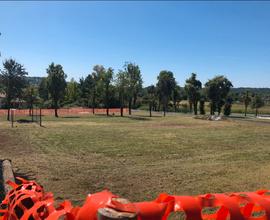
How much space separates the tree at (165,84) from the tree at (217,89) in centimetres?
1464

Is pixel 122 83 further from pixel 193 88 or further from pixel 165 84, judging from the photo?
pixel 165 84

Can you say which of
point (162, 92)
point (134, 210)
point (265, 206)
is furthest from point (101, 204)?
point (162, 92)

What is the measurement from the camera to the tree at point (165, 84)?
69625 mm

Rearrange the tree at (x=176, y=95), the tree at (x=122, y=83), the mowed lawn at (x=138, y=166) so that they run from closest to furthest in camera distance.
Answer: the mowed lawn at (x=138, y=166), the tree at (x=122, y=83), the tree at (x=176, y=95)

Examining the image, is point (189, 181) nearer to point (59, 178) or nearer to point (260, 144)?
point (59, 178)

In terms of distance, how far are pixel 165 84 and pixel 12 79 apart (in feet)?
127

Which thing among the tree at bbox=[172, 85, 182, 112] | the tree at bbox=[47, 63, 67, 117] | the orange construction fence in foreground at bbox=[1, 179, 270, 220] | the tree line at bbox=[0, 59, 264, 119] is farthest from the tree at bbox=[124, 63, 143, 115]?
the orange construction fence in foreground at bbox=[1, 179, 270, 220]

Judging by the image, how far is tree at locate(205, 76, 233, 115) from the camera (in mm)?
54969

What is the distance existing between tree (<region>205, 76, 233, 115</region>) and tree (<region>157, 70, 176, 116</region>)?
48.0 ft

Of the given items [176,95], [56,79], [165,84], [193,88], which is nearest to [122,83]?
[56,79]

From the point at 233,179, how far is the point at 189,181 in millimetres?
1409

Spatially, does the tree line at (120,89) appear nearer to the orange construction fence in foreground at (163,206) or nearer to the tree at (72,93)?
the tree at (72,93)

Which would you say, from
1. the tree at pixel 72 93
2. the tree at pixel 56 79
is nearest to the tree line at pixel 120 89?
the tree at pixel 56 79

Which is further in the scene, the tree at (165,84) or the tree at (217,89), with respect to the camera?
the tree at (165,84)
